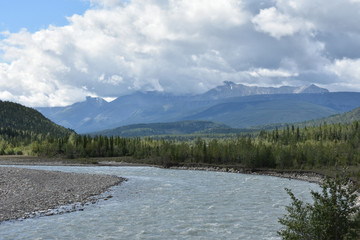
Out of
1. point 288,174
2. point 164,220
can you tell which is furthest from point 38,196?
point 288,174

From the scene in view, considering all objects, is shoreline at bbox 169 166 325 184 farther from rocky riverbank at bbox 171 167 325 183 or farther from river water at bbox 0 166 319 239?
river water at bbox 0 166 319 239

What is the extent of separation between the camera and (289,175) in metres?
116

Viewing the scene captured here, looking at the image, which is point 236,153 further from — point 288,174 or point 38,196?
point 38,196

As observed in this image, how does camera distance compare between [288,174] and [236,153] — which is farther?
[236,153]

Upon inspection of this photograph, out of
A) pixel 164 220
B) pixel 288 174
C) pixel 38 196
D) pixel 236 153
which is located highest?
pixel 236 153

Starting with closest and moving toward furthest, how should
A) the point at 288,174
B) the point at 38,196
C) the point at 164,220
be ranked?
the point at 164,220 < the point at 38,196 < the point at 288,174

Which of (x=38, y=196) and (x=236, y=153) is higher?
(x=236, y=153)

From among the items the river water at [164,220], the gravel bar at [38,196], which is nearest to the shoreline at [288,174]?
the river water at [164,220]

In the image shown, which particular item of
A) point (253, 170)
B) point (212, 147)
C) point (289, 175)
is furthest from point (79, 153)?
point (289, 175)

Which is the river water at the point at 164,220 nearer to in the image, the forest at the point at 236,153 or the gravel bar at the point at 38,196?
the gravel bar at the point at 38,196

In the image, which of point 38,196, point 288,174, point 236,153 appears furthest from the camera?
point 236,153

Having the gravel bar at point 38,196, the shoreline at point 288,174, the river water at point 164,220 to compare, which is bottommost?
the shoreline at point 288,174

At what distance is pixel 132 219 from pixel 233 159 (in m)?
112

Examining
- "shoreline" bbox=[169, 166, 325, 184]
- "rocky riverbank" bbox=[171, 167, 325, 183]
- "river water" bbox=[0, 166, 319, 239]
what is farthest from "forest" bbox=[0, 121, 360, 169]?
"river water" bbox=[0, 166, 319, 239]
